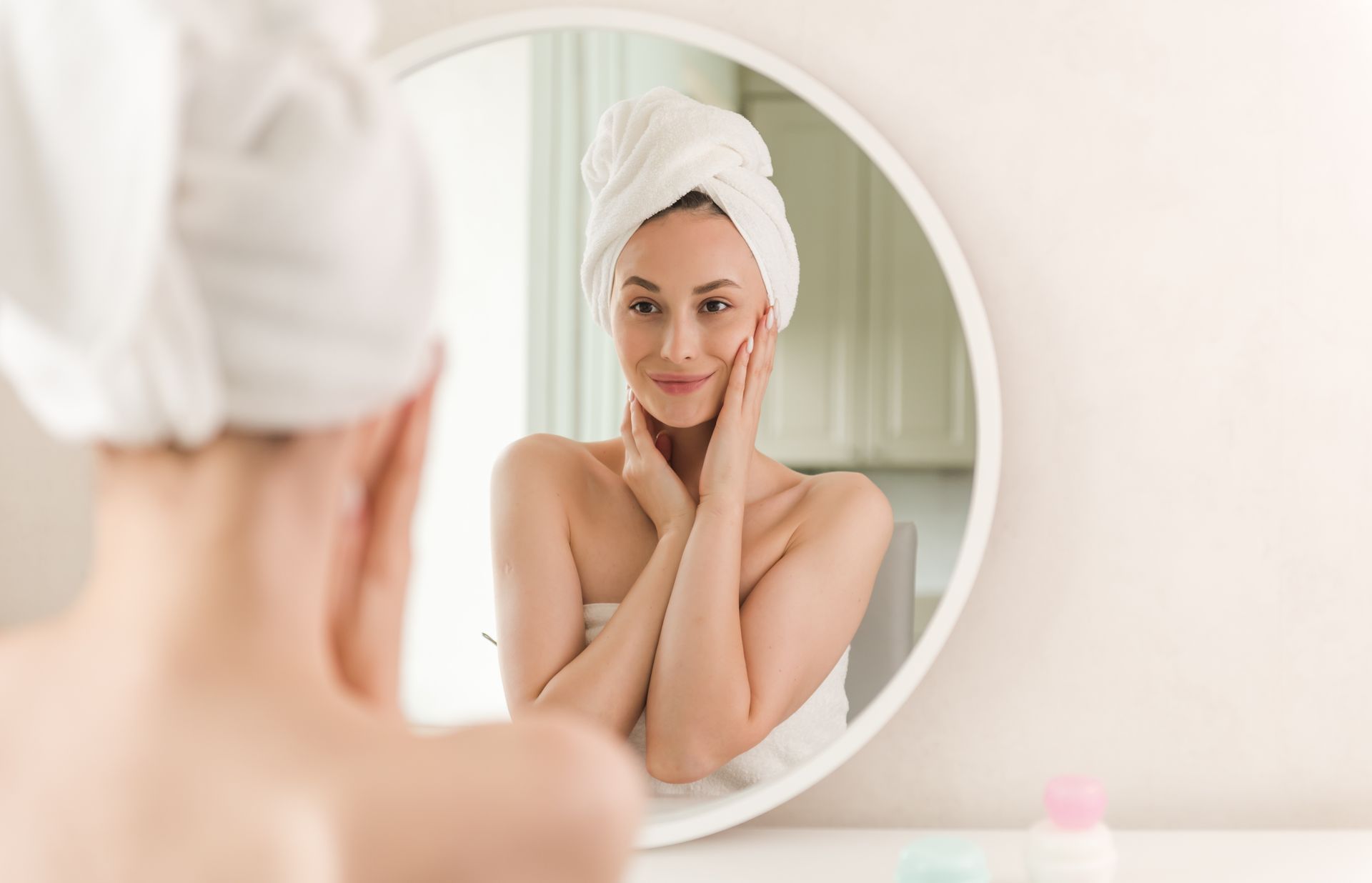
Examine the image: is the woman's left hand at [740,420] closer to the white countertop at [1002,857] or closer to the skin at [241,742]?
the white countertop at [1002,857]

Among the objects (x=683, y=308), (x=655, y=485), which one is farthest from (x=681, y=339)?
(x=655, y=485)

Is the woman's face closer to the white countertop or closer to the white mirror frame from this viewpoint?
the white mirror frame

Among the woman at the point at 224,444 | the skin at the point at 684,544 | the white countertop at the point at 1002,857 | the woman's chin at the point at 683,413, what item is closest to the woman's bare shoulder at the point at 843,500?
the skin at the point at 684,544

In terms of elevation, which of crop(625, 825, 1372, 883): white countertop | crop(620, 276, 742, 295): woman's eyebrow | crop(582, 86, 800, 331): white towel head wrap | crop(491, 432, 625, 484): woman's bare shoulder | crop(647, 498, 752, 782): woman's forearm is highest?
crop(582, 86, 800, 331): white towel head wrap

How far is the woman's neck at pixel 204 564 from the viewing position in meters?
0.35

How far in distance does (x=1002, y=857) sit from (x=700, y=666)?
1.02 ft

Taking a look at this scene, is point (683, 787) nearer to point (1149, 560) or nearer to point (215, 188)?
point (1149, 560)

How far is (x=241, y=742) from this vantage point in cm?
35

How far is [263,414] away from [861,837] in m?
0.84

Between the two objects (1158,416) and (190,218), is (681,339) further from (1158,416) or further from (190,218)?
(190,218)

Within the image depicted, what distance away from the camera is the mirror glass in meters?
1.03

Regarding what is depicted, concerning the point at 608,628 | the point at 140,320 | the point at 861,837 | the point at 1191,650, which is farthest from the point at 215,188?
the point at 1191,650

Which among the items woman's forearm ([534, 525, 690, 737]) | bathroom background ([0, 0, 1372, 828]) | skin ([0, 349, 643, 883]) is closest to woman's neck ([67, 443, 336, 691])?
skin ([0, 349, 643, 883])

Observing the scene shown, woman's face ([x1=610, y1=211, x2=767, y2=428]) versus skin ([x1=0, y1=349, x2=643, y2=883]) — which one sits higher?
woman's face ([x1=610, y1=211, x2=767, y2=428])
